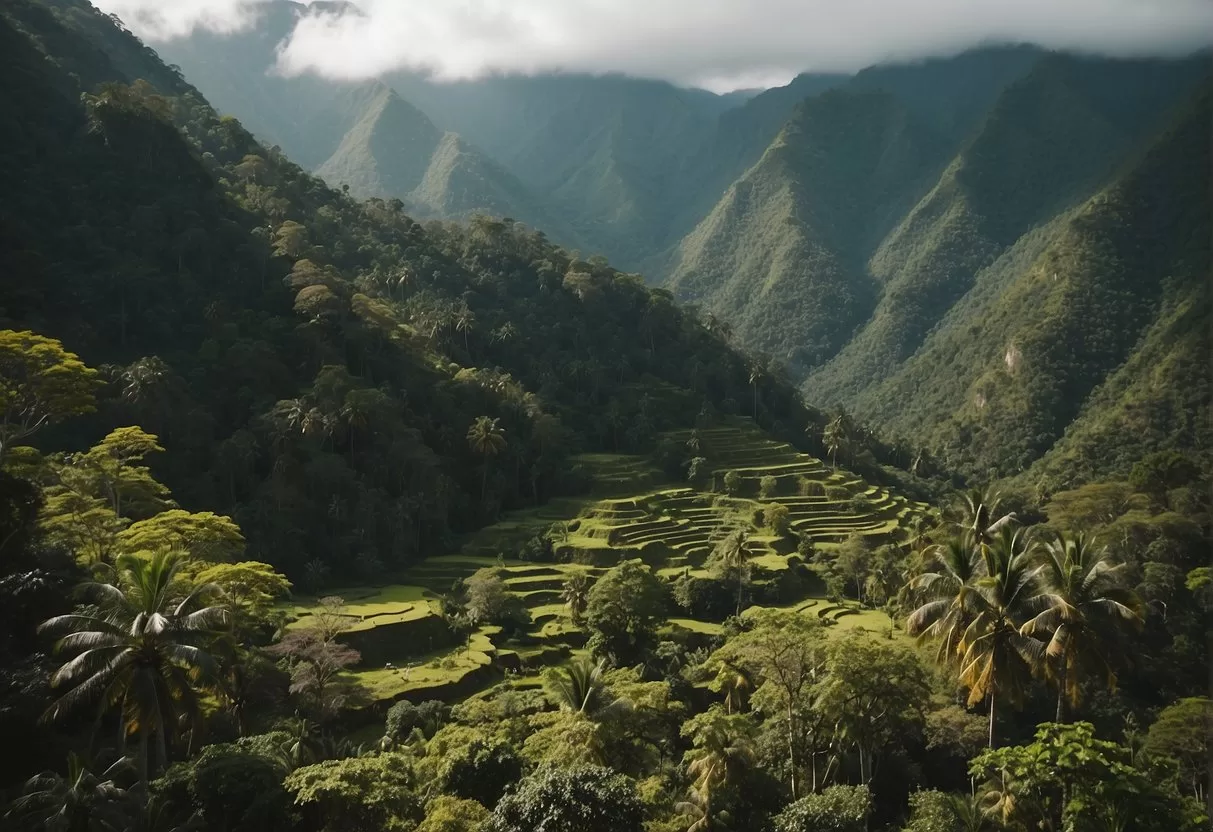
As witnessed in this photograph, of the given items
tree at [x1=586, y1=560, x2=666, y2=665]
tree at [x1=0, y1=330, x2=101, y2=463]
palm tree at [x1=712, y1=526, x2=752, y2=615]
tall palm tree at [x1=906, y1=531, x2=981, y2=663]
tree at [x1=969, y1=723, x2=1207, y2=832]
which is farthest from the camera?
palm tree at [x1=712, y1=526, x2=752, y2=615]

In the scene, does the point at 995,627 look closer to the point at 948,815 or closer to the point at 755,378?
the point at 948,815

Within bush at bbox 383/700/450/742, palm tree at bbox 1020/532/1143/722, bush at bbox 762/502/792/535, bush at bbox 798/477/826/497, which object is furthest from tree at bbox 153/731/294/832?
bush at bbox 798/477/826/497

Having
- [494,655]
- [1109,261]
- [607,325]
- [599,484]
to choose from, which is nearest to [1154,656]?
[494,655]

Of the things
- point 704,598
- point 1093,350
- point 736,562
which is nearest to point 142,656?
point 736,562

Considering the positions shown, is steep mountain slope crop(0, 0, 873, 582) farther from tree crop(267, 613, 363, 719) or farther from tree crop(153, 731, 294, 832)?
tree crop(153, 731, 294, 832)

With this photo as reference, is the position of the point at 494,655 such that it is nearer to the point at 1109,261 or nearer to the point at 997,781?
the point at 997,781

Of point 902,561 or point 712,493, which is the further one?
point 712,493
